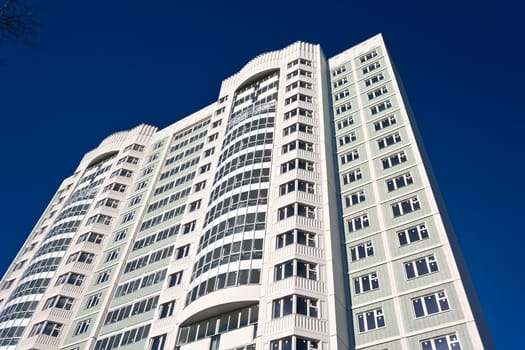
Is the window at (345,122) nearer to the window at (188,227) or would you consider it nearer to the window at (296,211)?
the window at (296,211)

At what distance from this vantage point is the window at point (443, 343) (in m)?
26.1

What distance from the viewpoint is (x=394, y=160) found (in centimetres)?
4084

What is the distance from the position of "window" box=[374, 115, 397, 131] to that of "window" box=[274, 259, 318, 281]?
19.2 meters

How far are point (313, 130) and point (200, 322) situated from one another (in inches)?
937

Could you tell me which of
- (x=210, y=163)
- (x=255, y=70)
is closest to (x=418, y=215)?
(x=210, y=163)

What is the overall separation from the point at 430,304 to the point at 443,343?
3.03m

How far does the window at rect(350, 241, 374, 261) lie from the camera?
115 ft

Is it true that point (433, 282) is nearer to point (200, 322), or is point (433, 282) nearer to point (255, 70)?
point (200, 322)

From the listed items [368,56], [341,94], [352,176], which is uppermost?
[368,56]

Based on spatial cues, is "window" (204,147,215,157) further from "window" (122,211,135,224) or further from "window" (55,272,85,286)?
"window" (55,272,85,286)

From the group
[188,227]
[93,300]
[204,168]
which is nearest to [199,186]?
[204,168]

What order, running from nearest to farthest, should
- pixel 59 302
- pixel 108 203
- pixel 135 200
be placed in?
pixel 59 302 → pixel 108 203 → pixel 135 200

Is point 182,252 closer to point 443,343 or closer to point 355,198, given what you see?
point 355,198

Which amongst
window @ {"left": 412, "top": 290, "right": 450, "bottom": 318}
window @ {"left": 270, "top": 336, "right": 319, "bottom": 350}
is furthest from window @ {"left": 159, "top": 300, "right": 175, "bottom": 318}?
window @ {"left": 412, "top": 290, "right": 450, "bottom": 318}
